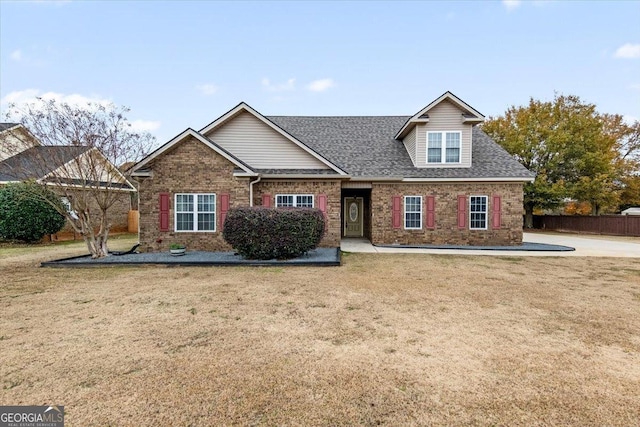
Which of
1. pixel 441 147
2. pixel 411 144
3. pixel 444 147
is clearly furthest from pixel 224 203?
pixel 444 147

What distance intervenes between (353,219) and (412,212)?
4.19 meters

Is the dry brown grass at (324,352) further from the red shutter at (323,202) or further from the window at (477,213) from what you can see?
the window at (477,213)

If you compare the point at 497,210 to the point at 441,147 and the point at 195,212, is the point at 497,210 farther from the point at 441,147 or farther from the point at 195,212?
the point at 195,212

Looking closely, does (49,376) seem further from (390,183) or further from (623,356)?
(390,183)

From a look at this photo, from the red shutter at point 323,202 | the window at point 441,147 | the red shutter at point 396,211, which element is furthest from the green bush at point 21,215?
the window at point 441,147

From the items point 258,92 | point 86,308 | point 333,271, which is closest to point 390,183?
point 333,271

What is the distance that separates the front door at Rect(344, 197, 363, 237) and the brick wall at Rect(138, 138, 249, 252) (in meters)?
7.38

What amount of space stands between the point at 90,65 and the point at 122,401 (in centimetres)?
1974

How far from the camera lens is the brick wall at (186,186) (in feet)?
39.6

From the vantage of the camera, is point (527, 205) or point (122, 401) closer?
point (122, 401)

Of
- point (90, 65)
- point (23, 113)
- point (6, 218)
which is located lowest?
point (6, 218)

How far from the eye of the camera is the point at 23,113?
9992 millimetres

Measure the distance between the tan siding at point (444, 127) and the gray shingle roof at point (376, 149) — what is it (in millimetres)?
398

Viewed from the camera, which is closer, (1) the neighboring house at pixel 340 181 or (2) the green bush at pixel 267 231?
(2) the green bush at pixel 267 231
